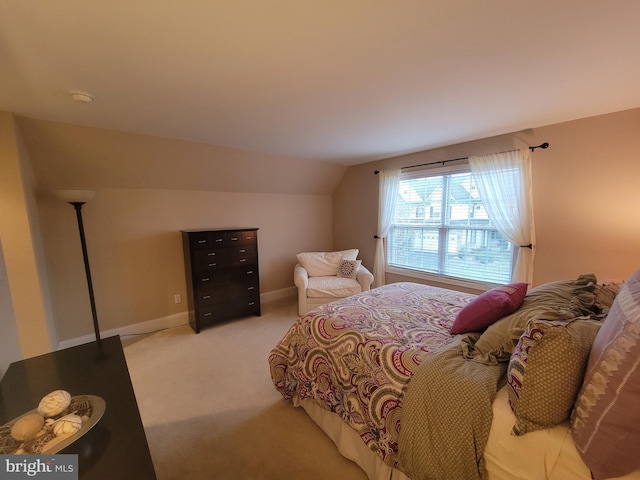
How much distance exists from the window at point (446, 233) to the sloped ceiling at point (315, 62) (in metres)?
1.08

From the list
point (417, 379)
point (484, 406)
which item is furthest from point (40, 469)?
point (484, 406)

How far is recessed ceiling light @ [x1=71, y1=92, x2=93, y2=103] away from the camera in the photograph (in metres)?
1.76

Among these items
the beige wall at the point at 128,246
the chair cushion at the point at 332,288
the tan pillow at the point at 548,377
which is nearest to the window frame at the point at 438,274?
the chair cushion at the point at 332,288

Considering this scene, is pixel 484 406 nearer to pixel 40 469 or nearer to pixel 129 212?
pixel 40 469

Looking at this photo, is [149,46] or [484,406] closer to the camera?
[484,406]

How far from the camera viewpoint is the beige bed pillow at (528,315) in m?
1.21

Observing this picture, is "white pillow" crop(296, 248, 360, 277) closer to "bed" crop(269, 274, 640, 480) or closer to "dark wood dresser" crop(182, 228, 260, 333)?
"dark wood dresser" crop(182, 228, 260, 333)

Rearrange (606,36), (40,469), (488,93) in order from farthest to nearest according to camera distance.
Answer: (488,93) → (606,36) → (40,469)

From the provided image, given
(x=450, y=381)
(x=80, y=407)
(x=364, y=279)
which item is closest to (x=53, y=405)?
(x=80, y=407)

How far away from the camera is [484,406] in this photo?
103 cm

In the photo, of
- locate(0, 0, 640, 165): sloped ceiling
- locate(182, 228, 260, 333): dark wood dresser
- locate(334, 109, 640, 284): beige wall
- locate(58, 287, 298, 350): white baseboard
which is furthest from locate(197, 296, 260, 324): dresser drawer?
locate(334, 109, 640, 284): beige wall

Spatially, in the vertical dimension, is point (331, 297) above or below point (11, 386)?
below

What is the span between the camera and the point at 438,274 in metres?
3.60

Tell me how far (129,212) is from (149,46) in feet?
7.79
